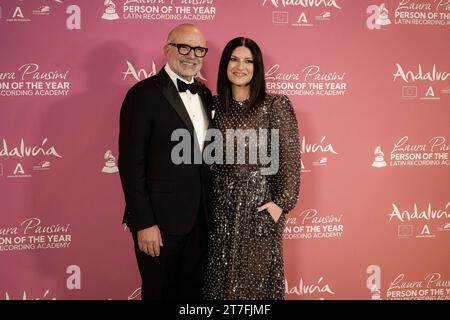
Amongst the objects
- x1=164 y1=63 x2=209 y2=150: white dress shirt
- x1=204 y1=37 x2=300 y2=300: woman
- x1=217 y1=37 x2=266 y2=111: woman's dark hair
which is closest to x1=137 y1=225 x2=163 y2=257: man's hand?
x1=204 y1=37 x2=300 y2=300: woman

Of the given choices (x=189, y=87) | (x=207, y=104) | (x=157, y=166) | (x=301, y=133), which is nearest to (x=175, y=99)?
(x=189, y=87)

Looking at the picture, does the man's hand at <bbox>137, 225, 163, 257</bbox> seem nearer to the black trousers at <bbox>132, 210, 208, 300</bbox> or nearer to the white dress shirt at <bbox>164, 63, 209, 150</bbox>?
the black trousers at <bbox>132, 210, 208, 300</bbox>

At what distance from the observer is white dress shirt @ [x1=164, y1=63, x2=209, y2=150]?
87.9 inches

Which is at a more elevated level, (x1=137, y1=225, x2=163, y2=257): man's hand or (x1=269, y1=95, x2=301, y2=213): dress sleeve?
(x1=269, y1=95, x2=301, y2=213): dress sleeve

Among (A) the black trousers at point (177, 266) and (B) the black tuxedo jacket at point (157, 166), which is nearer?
(B) the black tuxedo jacket at point (157, 166)

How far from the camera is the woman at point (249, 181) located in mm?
2256

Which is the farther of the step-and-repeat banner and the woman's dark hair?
the step-and-repeat banner

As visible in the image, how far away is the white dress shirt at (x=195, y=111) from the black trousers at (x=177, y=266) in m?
0.42

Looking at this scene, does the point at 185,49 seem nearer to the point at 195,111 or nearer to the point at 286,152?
the point at 195,111

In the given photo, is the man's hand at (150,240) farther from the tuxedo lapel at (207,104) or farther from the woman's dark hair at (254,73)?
the woman's dark hair at (254,73)

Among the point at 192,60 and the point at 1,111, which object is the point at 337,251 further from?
the point at 1,111

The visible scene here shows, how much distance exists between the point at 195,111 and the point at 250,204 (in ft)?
1.85

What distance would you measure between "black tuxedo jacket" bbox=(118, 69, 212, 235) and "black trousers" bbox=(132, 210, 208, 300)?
0.09m

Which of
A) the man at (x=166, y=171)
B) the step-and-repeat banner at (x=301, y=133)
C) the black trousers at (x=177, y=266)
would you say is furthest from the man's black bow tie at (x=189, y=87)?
the black trousers at (x=177, y=266)
